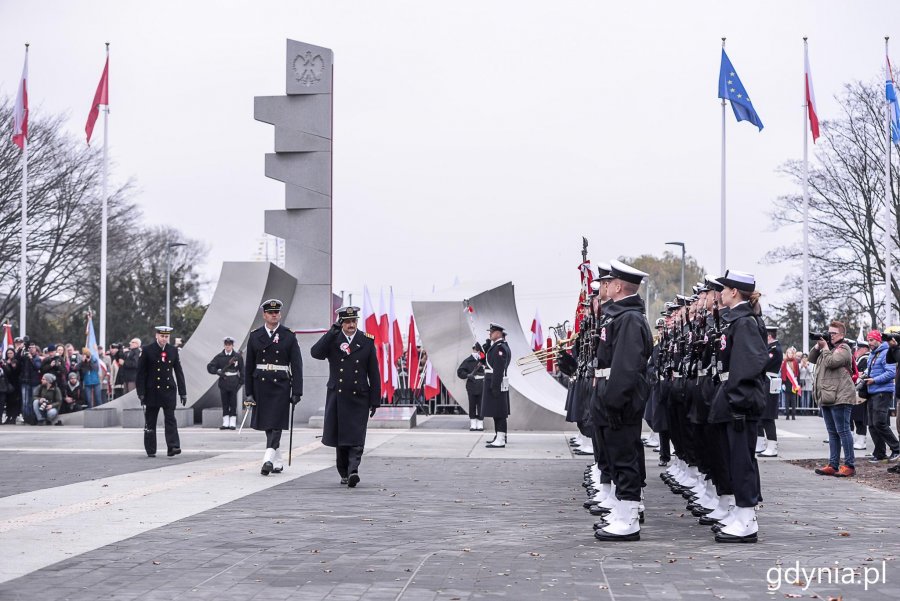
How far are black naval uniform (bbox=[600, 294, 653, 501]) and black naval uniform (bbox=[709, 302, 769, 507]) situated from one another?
597mm

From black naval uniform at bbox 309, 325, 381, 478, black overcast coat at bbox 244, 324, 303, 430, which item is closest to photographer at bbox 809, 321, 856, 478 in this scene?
black naval uniform at bbox 309, 325, 381, 478

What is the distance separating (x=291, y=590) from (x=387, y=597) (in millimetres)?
567

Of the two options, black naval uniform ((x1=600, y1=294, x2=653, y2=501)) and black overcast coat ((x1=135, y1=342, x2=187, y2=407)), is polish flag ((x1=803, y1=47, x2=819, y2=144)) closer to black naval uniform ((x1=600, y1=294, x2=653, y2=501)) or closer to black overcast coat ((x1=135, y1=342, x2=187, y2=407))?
black overcast coat ((x1=135, y1=342, x2=187, y2=407))

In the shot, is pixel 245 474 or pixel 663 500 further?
pixel 245 474

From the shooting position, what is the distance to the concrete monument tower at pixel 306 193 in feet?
85.7

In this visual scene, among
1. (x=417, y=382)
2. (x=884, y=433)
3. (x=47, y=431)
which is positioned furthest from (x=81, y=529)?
(x=417, y=382)

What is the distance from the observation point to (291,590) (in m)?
6.52

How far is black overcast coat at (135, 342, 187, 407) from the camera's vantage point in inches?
648

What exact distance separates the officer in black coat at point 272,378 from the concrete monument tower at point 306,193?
39.3ft

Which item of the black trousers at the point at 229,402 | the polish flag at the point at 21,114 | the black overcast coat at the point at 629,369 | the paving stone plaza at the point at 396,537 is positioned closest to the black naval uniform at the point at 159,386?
the paving stone plaza at the point at 396,537

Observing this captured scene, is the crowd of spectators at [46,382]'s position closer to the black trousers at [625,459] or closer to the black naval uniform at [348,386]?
the black naval uniform at [348,386]

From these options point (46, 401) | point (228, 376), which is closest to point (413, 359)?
point (228, 376)

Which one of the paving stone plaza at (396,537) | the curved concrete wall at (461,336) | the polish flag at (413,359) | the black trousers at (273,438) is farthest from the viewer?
the polish flag at (413,359)

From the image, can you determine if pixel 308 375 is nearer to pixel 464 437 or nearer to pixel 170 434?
pixel 464 437
